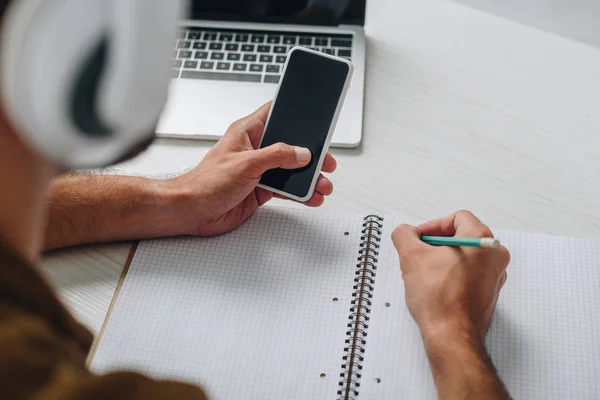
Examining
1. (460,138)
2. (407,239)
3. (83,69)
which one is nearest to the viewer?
(83,69)

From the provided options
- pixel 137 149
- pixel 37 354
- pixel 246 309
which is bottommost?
pixel 246 309

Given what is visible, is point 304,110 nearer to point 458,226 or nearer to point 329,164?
point 329,164

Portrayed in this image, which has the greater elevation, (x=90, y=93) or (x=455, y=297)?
(x=90, y=93)

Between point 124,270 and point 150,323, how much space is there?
0.08 m

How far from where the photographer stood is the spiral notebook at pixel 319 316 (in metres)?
0.71

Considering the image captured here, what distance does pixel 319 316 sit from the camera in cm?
75

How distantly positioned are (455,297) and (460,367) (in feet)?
0.26

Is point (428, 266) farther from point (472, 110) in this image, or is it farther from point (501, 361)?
point (472, 110)

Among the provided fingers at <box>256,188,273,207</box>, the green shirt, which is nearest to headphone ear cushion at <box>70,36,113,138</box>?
the green shirt

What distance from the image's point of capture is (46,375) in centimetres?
40

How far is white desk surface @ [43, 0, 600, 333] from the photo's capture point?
2.81 feet

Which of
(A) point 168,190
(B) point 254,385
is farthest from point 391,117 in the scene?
(B) point 254,385

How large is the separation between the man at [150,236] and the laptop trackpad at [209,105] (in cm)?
8

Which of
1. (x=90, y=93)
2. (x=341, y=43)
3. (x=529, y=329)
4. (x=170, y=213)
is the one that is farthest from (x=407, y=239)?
(x=90, y=93)
